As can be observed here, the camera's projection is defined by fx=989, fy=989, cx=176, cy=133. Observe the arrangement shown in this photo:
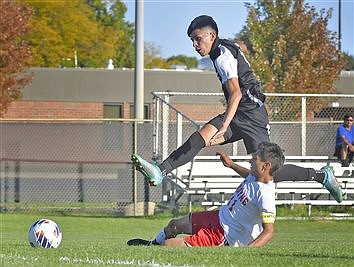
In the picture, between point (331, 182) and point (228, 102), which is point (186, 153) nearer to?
point (228, 102)

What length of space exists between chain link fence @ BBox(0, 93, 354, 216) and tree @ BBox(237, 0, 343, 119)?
7.23 ft

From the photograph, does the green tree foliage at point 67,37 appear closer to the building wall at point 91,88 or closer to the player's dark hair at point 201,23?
the building wall at point 91,88

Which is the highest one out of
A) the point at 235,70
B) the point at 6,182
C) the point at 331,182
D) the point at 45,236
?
the point at 235,70

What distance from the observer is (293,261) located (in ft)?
26.2

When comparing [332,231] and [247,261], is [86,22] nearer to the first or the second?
[332,231]

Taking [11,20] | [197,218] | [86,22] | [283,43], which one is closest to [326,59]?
[283,43]

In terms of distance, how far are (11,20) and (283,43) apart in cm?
825

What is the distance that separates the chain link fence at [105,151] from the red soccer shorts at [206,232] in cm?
1029

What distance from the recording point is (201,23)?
34.8ft

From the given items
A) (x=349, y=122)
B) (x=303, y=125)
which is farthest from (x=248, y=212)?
(x=349, y=122)

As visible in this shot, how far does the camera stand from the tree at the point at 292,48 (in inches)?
1147

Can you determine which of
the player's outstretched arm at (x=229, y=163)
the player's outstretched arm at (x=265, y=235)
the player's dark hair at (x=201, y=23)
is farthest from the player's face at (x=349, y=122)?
the player's outstretched arm at (x=265, y=235)

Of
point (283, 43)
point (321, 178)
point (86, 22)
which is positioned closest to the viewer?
point (321, 178)

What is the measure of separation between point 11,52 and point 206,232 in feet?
68.5
